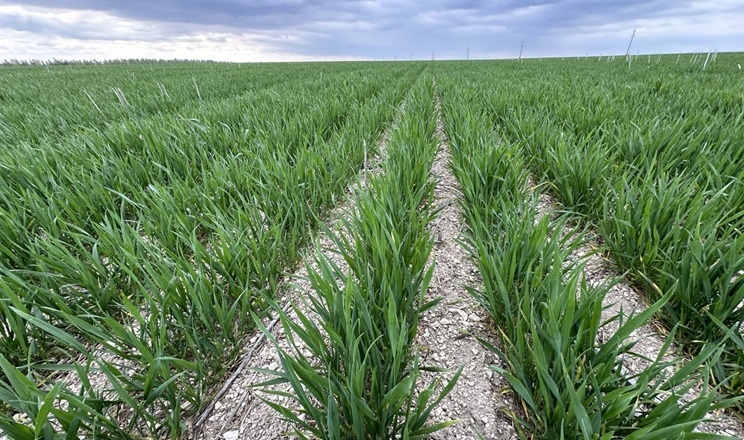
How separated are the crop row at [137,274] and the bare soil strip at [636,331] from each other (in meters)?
1.23

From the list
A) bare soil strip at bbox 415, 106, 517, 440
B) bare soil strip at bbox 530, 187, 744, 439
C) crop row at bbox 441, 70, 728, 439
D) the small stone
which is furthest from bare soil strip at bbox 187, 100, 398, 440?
bare soil strip at bbox 530, 187, 744, 439

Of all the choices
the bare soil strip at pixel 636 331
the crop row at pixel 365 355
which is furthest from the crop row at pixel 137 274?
the bare soil strip at pixel 636 331

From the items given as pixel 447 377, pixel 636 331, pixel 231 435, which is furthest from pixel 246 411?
pixel 636 331

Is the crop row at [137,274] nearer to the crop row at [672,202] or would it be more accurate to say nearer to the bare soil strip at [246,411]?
the bare soil strip at [246,411]

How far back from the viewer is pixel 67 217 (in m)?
1.81

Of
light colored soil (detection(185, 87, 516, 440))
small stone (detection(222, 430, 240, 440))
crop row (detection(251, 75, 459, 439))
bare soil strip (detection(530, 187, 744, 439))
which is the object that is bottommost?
small stone (detection(222, 430, 240, 440))

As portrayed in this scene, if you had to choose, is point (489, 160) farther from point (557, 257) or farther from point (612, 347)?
point (612, 347)

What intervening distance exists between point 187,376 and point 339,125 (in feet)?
11.2

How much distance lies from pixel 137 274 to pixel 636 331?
2.02 m

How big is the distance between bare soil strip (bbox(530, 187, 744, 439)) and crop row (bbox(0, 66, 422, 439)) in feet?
4.02

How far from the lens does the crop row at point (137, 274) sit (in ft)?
2.90

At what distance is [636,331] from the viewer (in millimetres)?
1204

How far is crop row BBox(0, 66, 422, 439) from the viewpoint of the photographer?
885 mm

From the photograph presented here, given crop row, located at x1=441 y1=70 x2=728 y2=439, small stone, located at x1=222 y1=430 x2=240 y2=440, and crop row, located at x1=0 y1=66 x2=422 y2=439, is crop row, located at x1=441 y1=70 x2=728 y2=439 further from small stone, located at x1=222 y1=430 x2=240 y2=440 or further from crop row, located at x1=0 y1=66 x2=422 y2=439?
crop row, located at x1=0 y1=66 x2=422 y2=439
